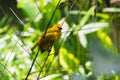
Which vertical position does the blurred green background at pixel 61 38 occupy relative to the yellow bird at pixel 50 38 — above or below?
below

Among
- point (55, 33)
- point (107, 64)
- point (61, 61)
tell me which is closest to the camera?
point (107, 64)

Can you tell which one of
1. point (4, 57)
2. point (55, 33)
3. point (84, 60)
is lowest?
point (84, 60)

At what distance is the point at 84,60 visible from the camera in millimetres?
2480

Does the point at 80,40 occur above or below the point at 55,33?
below

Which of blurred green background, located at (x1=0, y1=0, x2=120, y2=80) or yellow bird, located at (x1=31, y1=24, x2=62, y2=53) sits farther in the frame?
blurred green background, located at (x1=0, y1=0, x2=120, y2=80)

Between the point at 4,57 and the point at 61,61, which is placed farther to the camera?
the point at 61,61

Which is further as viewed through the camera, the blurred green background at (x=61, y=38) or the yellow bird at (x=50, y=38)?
the blurred green background at (x=61, y=38)

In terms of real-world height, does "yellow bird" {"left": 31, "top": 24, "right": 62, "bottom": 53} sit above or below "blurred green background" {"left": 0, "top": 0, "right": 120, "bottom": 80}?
above

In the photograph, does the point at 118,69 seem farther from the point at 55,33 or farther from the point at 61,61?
the point at 61,61

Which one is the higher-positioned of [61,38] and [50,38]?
[50,38]

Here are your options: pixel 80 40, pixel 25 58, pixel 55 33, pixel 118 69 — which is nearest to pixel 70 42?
pixel 80 40

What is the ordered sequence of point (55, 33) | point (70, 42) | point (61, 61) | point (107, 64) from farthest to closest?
point (70, 42), point (61, 61), point (55, 33), point (107, 64)

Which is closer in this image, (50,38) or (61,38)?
(50,38)

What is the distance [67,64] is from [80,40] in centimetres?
17
